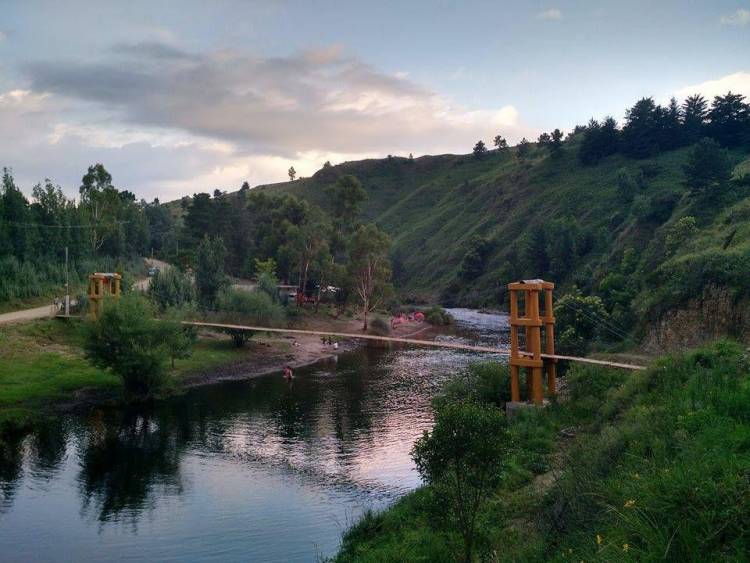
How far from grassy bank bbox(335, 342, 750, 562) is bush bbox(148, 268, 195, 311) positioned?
26.6 m

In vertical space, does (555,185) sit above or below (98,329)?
above

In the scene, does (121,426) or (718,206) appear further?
(718,206)

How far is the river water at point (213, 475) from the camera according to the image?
43.7 feet

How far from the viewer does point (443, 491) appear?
9586 mm

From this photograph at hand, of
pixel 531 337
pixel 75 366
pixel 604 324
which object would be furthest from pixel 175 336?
pixel 604 324

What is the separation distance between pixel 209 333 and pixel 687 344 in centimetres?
2572

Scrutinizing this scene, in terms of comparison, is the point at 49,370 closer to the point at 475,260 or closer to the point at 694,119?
the point at 475,260

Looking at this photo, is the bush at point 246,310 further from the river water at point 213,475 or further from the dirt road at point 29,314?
the river water at point 213,475

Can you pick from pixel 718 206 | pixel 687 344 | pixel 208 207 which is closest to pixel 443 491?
pixel 687 344

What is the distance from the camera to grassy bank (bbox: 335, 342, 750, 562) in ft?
19.7

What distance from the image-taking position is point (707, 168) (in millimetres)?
41938

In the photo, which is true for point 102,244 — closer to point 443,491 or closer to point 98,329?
point 98,329

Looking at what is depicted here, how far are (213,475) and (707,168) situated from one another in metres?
38.1

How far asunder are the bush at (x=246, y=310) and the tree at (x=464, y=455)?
28.1 m
